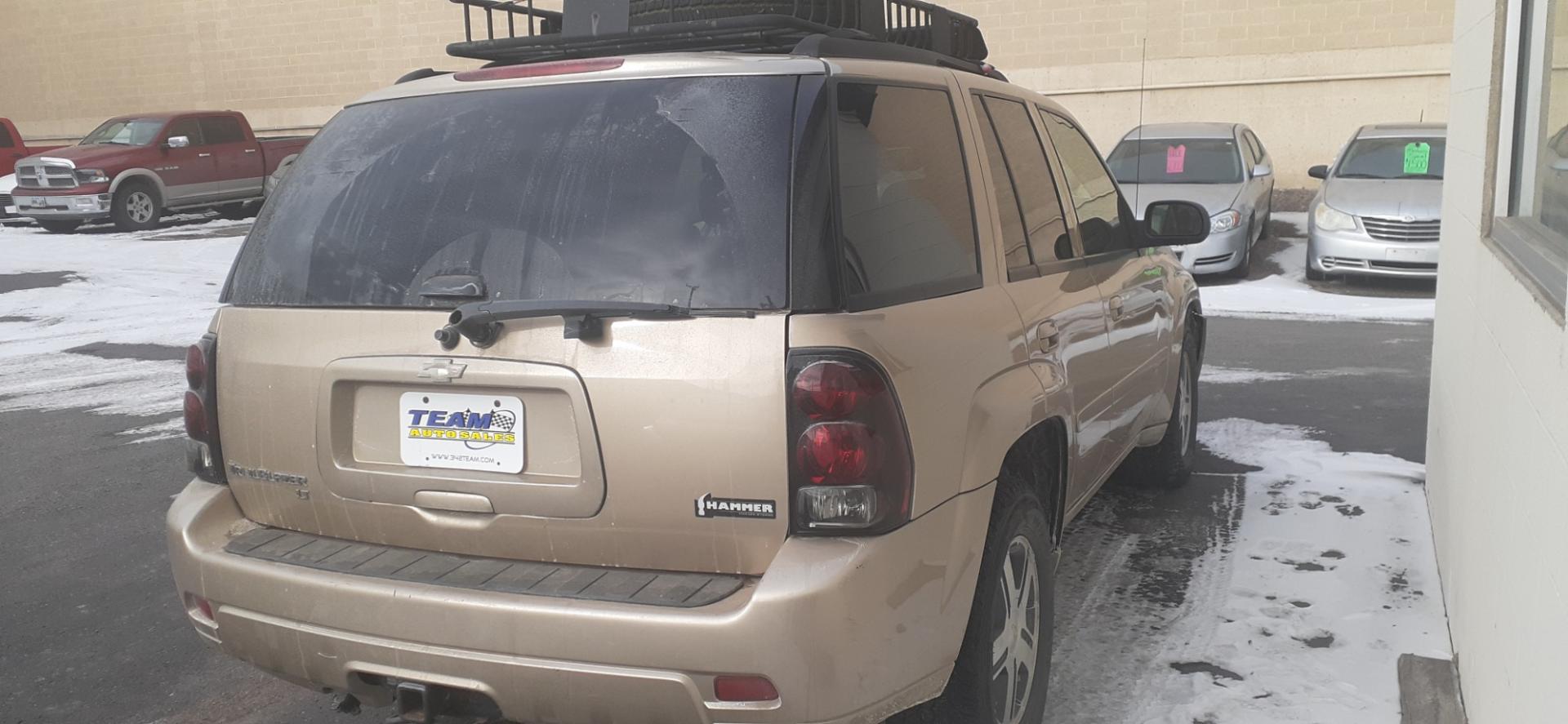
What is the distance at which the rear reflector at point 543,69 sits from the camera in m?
3.03

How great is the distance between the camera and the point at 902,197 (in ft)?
9.70

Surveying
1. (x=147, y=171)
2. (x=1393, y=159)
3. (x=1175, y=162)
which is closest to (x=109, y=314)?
(x=147, y=171)

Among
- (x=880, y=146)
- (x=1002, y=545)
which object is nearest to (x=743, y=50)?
(x=880, y=146)

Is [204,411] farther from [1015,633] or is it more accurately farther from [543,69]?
[1015,633]

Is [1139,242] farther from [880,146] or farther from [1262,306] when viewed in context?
[1262,306]

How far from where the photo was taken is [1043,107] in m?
4.35

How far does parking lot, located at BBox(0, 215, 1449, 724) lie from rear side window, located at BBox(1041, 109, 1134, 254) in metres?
1.23

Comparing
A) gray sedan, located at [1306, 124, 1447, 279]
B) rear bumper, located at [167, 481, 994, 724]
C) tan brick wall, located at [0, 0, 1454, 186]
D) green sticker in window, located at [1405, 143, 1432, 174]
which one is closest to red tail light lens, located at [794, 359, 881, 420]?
rear bumper, located at [167, 481, 994, 724]

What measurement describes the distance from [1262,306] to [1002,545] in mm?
9604

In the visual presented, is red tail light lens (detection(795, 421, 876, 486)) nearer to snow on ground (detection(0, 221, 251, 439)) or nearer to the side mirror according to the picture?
the side mirror

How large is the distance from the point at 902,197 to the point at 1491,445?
1.65 m

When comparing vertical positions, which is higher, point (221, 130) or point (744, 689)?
point (221, 130)

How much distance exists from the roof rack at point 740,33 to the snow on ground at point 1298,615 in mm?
1892

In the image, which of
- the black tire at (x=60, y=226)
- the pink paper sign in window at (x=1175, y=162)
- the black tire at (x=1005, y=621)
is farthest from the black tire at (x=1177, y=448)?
the black tire at (x=60, y=226)
